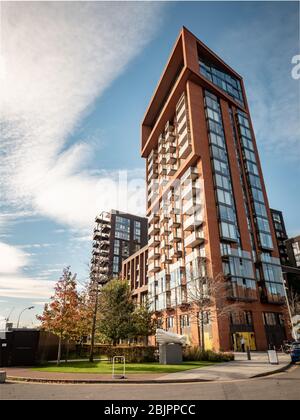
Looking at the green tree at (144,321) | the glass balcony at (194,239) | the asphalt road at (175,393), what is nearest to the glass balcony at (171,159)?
the glass balcony at (194,239)

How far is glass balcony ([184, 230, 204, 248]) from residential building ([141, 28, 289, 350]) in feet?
0.54

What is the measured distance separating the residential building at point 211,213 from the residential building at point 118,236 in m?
31.7

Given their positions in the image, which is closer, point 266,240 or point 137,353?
point 137,353

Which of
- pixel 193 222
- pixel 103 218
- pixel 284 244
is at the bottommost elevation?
pixel 193 222

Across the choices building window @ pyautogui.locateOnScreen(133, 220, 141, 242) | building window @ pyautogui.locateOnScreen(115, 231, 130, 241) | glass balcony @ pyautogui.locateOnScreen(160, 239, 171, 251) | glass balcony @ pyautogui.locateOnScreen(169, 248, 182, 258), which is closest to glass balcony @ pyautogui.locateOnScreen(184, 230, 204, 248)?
glass balcony @ pyautogui.locateOnScreen(169, 248, 182, 258)

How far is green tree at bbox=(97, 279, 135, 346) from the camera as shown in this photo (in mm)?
31047

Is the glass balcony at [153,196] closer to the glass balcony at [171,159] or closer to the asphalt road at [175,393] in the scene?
the glass balcony at [171,159]

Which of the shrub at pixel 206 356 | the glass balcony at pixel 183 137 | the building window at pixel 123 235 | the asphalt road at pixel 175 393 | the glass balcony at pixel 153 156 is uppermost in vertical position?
the glass balcony at pixel 153 156

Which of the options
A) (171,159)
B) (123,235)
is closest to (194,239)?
(171,159)

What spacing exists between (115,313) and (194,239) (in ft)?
56.0

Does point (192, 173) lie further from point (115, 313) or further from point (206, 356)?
point (206, 356)

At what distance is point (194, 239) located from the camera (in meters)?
43.3

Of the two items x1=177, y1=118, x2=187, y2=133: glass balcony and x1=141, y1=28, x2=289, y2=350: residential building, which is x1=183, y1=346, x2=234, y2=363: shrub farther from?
x1=177, y1=118, x2=187, y2=133: glass balcony

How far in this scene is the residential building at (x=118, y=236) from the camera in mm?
92500
